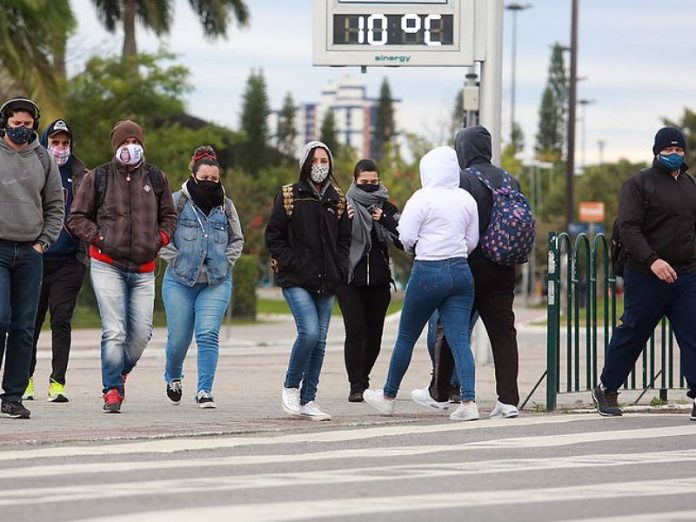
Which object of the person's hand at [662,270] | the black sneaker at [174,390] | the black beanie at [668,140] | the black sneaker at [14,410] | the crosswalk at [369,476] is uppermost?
the black beanie at [668,140]

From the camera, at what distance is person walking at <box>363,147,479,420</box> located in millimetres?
12422

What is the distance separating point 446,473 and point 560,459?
1020mm

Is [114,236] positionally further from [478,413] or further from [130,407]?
[478,413]

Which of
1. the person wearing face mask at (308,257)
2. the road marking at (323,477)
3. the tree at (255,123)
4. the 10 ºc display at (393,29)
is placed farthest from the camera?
the tree at (255,123)

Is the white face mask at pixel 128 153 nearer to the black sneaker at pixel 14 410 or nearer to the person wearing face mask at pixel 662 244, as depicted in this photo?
the black sneaker at pixel 14 410

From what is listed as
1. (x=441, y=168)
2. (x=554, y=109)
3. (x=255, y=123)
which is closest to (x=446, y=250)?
(x=441, y=168)

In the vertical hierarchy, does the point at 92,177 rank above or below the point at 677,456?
above

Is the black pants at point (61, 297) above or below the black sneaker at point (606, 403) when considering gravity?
above

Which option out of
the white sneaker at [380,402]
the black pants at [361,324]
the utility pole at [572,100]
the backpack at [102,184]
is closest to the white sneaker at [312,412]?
the white sneaker at [380,402]

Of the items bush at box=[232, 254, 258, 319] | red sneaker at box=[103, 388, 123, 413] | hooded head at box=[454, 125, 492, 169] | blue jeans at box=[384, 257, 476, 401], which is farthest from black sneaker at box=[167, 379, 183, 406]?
bush at box=[232, 254, 258, 319]

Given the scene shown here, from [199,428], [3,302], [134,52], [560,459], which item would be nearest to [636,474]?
[560,459]

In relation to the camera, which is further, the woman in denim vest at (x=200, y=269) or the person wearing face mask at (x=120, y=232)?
the woman in denim vest at (x=200, y=269)

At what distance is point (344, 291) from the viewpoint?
1452 cm

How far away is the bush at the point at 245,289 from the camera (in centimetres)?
3825
